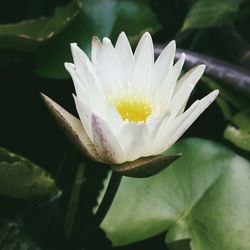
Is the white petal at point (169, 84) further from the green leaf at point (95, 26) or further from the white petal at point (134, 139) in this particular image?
the green leaf at point (95, 26)

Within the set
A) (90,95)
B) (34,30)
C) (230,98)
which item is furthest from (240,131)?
(34,30)

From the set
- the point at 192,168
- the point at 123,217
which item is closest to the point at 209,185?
the point at 192,168

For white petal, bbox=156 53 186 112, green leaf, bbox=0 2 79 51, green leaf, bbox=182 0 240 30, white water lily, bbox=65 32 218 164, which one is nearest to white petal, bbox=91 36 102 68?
white water lily, bbox=65 32 218 164

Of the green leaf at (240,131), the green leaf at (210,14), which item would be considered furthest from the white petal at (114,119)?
the green leaf at (210,14)

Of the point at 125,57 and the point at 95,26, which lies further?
the point at 95,26

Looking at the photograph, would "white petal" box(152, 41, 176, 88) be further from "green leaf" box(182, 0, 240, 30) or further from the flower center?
"green leaf" box(182, 0, 240, 30)

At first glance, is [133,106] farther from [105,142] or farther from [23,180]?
[23,180]
